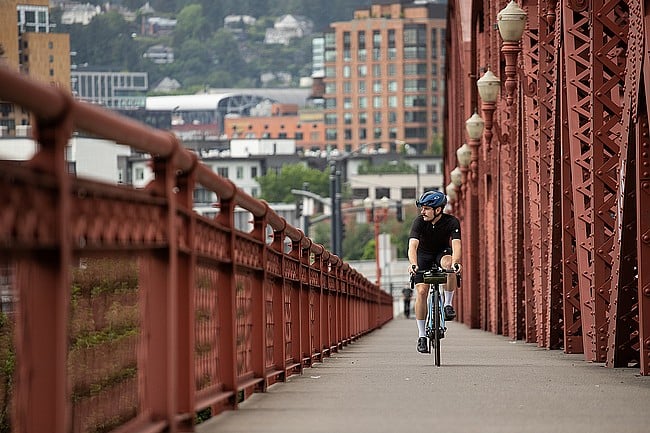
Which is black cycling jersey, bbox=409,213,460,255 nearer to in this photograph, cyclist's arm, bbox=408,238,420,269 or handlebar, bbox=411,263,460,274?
cyclist's arm, bbox=408,238,420,269

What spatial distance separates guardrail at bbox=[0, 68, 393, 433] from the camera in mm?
5355

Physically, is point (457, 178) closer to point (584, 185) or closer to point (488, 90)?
point (488, 90)

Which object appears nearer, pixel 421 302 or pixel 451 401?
pixel 451 401

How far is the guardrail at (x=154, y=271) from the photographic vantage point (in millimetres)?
5355

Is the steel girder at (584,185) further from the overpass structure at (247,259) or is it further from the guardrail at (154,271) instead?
the guardrail at (154,271)

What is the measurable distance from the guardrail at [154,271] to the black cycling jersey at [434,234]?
82.2 inches

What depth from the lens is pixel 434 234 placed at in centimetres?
1650

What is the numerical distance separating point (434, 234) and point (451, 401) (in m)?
6.62

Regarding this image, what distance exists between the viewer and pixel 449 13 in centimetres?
6662

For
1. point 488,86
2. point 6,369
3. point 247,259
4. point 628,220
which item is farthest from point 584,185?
point 488,86

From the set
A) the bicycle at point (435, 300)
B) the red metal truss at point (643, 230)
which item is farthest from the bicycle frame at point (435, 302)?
the red metal truss at point (643, 230)

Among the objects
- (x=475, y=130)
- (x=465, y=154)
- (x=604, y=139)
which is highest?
(x=465, y=154)

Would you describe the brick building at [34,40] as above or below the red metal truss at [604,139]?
above

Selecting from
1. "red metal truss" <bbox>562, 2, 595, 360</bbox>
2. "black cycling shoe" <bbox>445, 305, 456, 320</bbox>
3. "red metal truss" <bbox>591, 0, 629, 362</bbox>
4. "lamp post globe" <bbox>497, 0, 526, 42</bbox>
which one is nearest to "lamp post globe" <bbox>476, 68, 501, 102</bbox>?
"lamp post globe" <bbox>497, 0, 526, 42</bbox>
